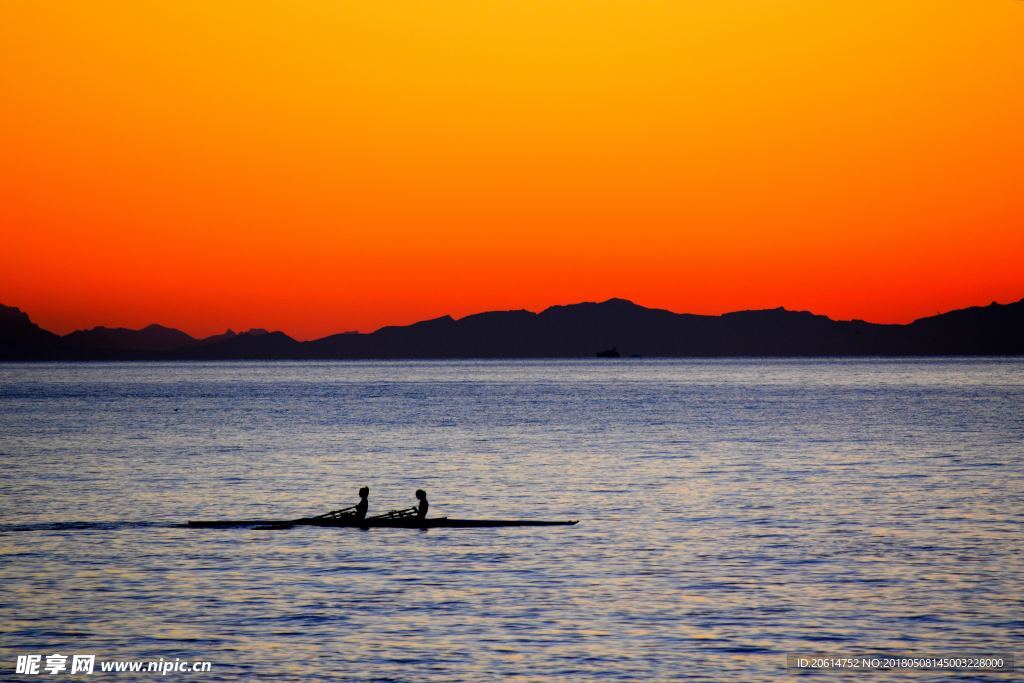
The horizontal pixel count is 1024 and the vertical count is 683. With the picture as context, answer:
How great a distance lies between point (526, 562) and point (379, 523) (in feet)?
31.5

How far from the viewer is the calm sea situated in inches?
1122

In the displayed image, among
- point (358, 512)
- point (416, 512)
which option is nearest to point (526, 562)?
point (416, 512)

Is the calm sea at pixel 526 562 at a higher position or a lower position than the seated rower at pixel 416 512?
lower

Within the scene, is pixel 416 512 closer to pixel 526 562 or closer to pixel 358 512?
pixel 358 512

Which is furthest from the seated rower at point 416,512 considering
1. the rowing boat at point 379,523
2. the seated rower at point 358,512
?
the seated rower at point 358,512

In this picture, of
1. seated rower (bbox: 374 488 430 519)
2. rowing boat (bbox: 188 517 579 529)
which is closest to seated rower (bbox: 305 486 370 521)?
rowing boat (bbox: 188 517 579 529)

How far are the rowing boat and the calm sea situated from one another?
41 centimetres

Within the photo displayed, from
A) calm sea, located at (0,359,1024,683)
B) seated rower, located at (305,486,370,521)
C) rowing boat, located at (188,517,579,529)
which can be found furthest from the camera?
seated rower, located at (305,486,370,521)

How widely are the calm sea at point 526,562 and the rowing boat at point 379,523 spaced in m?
0.41

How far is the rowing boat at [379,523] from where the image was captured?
46250 millimetres

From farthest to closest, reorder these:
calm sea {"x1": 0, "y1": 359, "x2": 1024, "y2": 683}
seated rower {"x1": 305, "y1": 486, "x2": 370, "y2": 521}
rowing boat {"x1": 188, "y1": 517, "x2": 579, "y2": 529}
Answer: seated rower {"x1": 305, "y1": 486, "x2": 370, "y2": 521} < rowing boat {"x1": 188, "y1": 517, "x2": 579, "y2": 529} < calm sea {"x1": 0, "y1": 359, "x2": 1024, "y2": 683}

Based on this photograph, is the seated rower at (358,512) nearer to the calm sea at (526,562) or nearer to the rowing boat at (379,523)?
the rowing boat at (379,523)

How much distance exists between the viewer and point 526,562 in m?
38.9

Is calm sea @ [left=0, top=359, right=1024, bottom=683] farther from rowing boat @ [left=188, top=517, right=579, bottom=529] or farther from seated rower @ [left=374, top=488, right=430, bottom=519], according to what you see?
seated rower @ [left=374, top=488, right=430, bottom=519]
